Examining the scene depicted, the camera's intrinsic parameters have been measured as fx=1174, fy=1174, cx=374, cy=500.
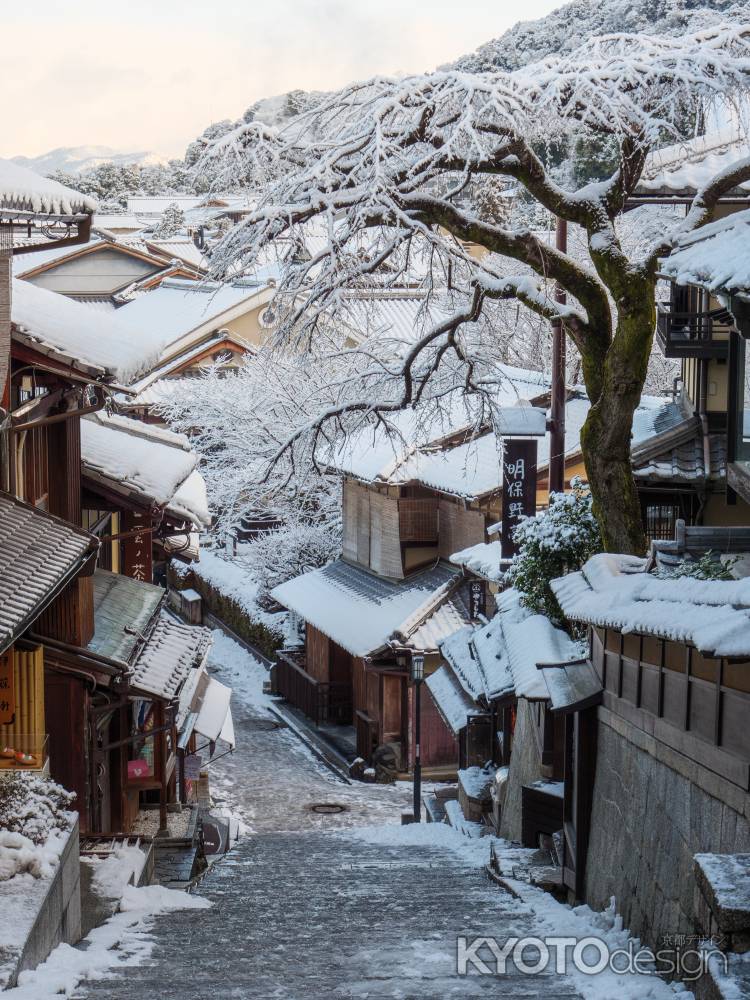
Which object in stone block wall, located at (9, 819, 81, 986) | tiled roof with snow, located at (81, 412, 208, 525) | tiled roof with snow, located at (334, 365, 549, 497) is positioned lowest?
stone block wall, located at (9, 819, 81, 986)

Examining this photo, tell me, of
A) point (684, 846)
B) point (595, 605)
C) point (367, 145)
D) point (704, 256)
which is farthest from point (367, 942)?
point (367, 145)

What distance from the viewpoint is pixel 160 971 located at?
7699mm

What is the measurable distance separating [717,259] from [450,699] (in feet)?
50.3

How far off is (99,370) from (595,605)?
5737mm

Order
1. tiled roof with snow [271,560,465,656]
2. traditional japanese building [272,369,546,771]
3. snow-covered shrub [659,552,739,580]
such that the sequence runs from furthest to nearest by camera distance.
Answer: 1. tiled roof with snow [271,560,465,656]
2. traditional japanese building [272,369,546,771]
3. snow-covered shrub [659,552,739,580]

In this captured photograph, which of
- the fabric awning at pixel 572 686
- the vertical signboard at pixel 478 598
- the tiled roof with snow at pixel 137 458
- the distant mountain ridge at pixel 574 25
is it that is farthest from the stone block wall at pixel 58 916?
the distant mountain ridge at pixel 574 25

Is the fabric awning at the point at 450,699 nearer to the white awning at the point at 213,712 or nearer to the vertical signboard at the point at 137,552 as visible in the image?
the white awning at the point at 213,712

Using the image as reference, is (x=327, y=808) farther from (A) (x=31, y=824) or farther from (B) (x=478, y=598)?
(A) (x=31, y=824)

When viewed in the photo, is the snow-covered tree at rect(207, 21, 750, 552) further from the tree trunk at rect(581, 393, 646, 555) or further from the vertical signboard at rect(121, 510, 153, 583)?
the vertical signboard at rect(121, 510, 153, 583)

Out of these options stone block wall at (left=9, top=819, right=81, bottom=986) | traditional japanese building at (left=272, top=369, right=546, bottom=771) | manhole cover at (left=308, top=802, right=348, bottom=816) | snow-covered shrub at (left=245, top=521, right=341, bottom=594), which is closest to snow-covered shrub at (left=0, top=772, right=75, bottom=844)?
stone block wall at (left=9, top=819, right=81, bottom=986)

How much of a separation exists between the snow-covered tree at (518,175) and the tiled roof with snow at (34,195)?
9.51 ft

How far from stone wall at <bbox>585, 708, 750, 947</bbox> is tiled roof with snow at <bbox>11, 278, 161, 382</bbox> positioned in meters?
6.30

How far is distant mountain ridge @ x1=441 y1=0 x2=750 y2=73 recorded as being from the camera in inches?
2724

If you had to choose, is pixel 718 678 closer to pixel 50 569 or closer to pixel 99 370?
pixel 50 569
